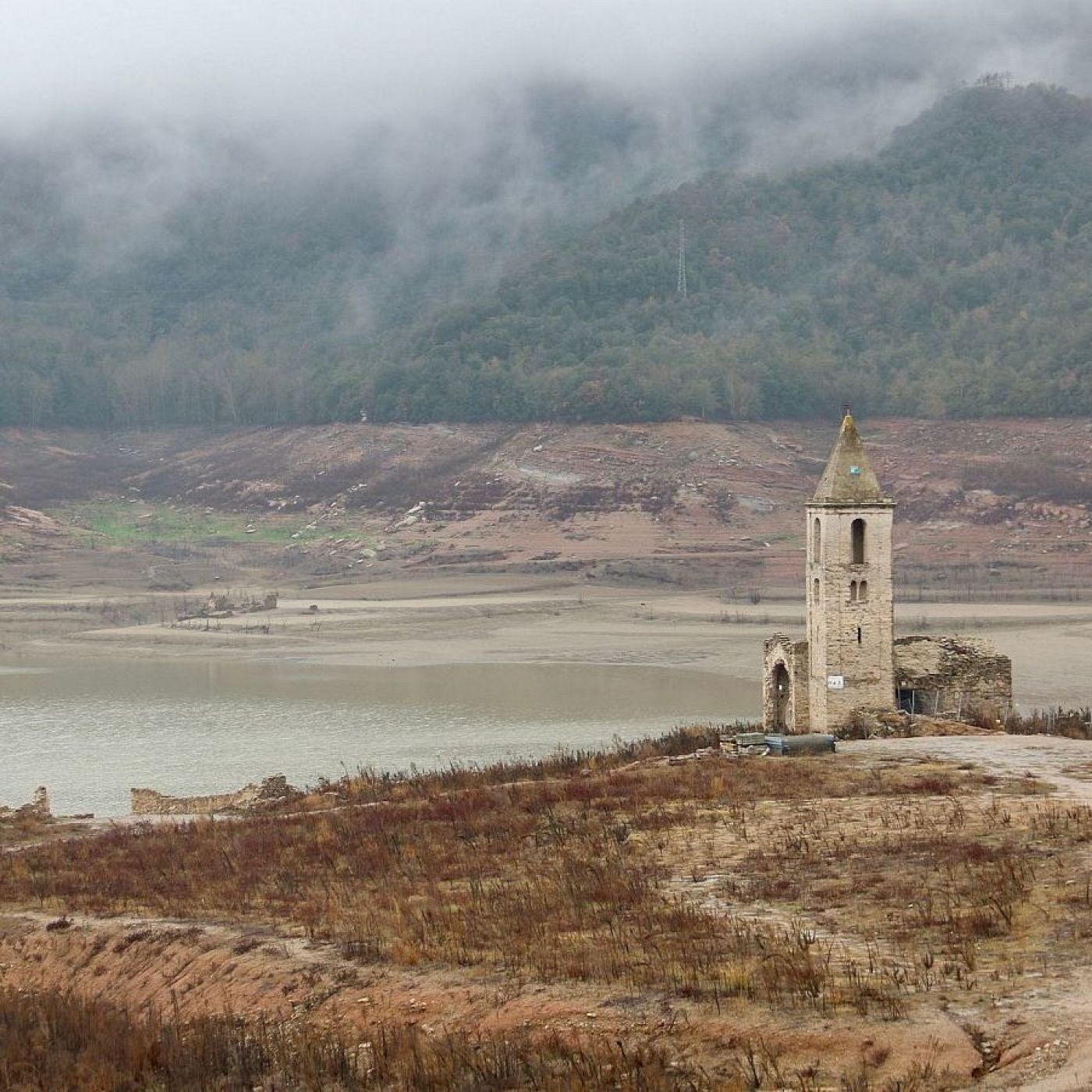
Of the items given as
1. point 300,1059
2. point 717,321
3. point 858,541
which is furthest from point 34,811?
point 717,321

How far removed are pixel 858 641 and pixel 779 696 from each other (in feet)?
9.74

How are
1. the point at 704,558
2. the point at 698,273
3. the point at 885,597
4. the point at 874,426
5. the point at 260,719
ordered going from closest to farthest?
the point at 885,597 < the point at 260,719 < the point at 704,558 < the point at 874,426 < the point at 698,273

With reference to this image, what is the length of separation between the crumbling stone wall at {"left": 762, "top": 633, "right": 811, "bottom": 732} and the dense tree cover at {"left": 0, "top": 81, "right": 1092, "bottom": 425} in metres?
71.2

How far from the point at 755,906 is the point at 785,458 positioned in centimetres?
8363

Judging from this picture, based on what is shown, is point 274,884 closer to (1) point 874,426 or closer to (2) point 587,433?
(2) point 587,433

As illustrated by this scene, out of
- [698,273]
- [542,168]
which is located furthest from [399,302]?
[698,273]

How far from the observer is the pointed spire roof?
2775 centimetres

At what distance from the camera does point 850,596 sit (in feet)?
90.5

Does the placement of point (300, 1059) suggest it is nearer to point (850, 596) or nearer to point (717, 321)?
point (850, 596)

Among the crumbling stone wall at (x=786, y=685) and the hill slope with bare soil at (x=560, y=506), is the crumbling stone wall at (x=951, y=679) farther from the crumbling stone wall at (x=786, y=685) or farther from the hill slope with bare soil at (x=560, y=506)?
the hill slope with bare soil at (x=560, y=506)

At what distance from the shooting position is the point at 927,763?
2233 centimetres

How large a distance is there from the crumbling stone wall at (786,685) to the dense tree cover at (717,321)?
71.2 m

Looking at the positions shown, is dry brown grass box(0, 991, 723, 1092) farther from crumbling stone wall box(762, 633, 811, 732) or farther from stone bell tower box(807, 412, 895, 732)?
crumbling stone wall box(762, 633, 811, 732)

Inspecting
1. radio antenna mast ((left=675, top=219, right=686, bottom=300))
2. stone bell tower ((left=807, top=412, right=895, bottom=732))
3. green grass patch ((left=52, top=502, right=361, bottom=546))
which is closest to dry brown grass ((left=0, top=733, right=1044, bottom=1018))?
stone bell tower ((left=807, top=412, right=895, bottom=732))
